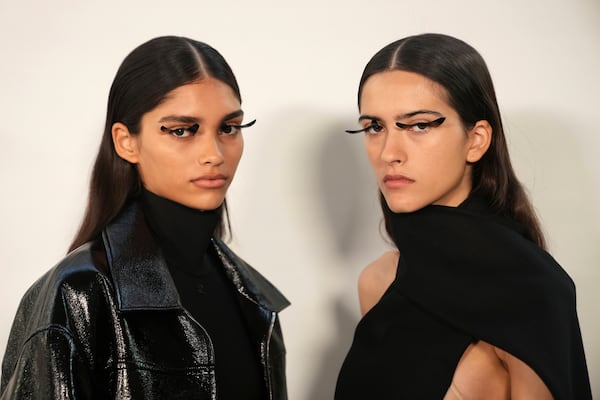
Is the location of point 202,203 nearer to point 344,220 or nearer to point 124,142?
point 124,142

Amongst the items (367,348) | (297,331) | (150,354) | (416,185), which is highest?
(416,185)

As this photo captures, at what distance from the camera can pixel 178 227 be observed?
224cm

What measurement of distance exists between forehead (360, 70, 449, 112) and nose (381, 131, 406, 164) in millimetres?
75

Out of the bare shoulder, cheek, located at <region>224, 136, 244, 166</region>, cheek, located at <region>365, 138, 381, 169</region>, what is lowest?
the bare shoulder

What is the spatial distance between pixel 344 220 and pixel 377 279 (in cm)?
76

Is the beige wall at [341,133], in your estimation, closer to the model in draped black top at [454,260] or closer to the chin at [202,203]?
the model in draped black top at [454,260]

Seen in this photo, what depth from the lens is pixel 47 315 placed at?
193 centimetres

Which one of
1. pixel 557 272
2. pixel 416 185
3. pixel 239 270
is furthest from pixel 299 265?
pixel 557 272

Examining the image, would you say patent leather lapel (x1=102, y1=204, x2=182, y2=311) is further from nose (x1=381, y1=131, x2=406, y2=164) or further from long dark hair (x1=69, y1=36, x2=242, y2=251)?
nose (x1=381, y1=131, x2=406, y2=164)

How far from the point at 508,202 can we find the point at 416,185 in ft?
0.99

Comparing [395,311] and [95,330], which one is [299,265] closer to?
[395,311]

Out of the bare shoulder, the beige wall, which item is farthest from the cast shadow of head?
the bare shoulder

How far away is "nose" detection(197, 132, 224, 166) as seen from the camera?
2.18 metres

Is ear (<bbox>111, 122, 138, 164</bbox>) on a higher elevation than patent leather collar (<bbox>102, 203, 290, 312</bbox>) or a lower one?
higher
